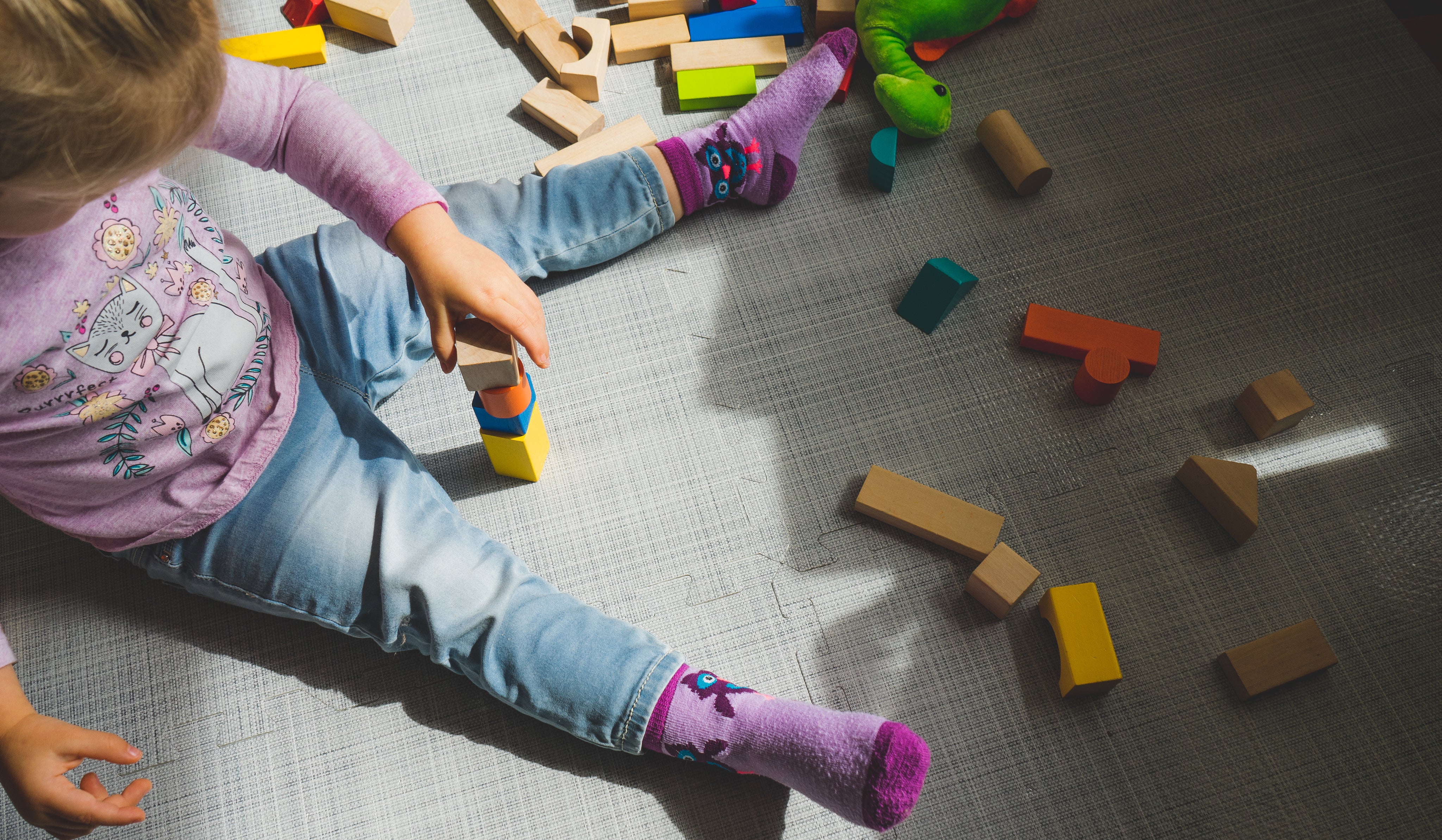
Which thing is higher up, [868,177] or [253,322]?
[253,322]

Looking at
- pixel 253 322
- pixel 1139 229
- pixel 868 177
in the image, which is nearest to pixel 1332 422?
pixel 1139 229

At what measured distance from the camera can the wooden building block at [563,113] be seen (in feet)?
3.70

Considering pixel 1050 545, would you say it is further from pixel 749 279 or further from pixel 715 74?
pixel 715 74

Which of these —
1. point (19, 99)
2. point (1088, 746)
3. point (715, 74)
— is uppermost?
point (19, 99)

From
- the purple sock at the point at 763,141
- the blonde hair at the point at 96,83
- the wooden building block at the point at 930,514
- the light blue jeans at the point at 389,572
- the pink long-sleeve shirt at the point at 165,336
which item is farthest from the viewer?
the purple sock at the point at 763,141

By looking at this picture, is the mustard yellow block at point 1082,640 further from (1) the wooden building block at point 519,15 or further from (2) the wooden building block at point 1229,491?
(1) the wooden building block at point 519,15

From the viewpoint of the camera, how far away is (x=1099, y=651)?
82 cm

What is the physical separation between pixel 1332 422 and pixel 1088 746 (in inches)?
17.9

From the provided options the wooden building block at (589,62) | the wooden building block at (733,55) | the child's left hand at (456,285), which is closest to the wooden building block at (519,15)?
the wooden building block at (589,62)

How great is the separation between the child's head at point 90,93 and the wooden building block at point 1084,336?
80cm

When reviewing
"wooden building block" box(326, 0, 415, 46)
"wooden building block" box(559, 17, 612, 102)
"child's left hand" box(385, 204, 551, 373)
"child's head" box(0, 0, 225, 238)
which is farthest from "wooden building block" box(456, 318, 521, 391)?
"wooden building block" box(326, 0, 415, 46)

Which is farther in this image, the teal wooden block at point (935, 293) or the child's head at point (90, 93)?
the teal wooden block at point (935, 293)

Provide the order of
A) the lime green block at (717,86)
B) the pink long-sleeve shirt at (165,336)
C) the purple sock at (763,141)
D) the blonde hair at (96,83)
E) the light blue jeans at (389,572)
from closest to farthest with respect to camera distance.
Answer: the blonde hair at (96,83)
the pink long-sleeve shirt at (165,336)
the light blue jeans at (389,572)
the purple sock at (763,141)
the lime green block at (717,86)

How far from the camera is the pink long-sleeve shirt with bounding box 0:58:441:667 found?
2.20ft
